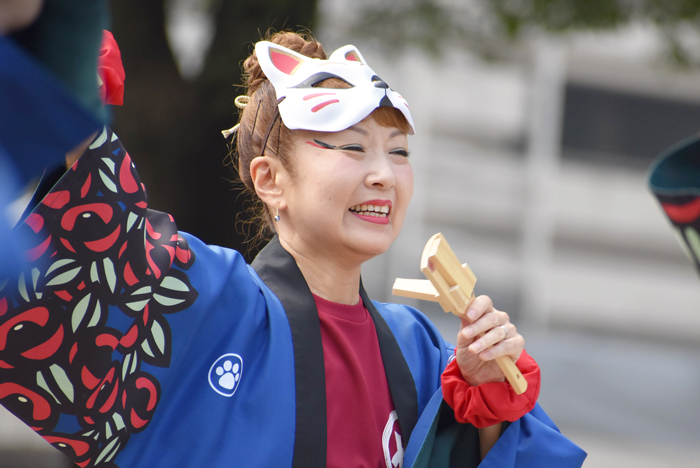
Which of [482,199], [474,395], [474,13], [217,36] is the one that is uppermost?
[482,199]

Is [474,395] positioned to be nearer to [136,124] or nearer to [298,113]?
[298,113]

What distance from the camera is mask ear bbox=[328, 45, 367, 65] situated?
76.2 inches

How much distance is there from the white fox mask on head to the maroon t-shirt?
0.43 metres

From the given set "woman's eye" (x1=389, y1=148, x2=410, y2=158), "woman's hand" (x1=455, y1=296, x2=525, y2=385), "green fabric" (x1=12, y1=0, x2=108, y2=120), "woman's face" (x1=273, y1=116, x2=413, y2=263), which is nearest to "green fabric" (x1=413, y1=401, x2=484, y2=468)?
"woman's hand" (x1=455, y1=296, x2=525, y2=385)

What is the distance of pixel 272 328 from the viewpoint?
1.60 m

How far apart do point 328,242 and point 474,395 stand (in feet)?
1.58

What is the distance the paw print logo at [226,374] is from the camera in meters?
1.51

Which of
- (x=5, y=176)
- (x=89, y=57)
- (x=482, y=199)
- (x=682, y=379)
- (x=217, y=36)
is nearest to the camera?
(x=5, y=176)

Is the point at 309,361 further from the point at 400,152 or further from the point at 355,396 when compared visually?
the point at 400,152

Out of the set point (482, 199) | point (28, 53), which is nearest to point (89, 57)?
point (28, 53)

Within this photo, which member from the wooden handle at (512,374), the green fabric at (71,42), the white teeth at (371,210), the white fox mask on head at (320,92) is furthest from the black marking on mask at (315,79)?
the green fabric at (71,42)

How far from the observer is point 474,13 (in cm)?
530

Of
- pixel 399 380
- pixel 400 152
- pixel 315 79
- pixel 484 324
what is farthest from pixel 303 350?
pixel 315 79

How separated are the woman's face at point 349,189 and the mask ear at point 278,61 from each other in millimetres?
173
